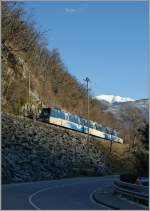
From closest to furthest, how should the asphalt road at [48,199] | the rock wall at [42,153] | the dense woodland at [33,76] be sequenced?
the asphalt road at [48,199]
the rock wall at [42,153]
the dense woodland at [33,76]

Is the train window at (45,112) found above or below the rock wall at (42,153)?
above

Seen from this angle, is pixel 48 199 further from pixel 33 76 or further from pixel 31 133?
pixel 33 76

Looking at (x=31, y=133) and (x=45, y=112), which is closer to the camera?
(x=31, y=133)

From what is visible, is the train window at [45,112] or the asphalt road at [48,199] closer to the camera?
the asphalt road at [48,199]

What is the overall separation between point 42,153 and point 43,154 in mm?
201

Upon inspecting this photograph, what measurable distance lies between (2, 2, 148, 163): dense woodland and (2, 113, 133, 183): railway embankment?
8591 mm

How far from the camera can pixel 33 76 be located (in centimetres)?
10475

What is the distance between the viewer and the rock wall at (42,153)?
53.1 m

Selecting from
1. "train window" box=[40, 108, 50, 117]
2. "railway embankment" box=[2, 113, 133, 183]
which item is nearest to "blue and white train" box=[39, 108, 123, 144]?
"train window" box=[40, 108, 50, 117]

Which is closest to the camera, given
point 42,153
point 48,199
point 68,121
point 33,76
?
point 48,199

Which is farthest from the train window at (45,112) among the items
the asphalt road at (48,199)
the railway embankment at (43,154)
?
the asphalt road at (48,199)

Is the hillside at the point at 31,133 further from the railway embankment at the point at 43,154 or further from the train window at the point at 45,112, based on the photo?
the train window at the point at 45,112

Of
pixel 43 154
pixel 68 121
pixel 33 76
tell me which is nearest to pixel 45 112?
pixel 68 121

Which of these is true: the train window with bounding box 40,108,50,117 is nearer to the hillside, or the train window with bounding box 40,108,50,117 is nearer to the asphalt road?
the hillside
